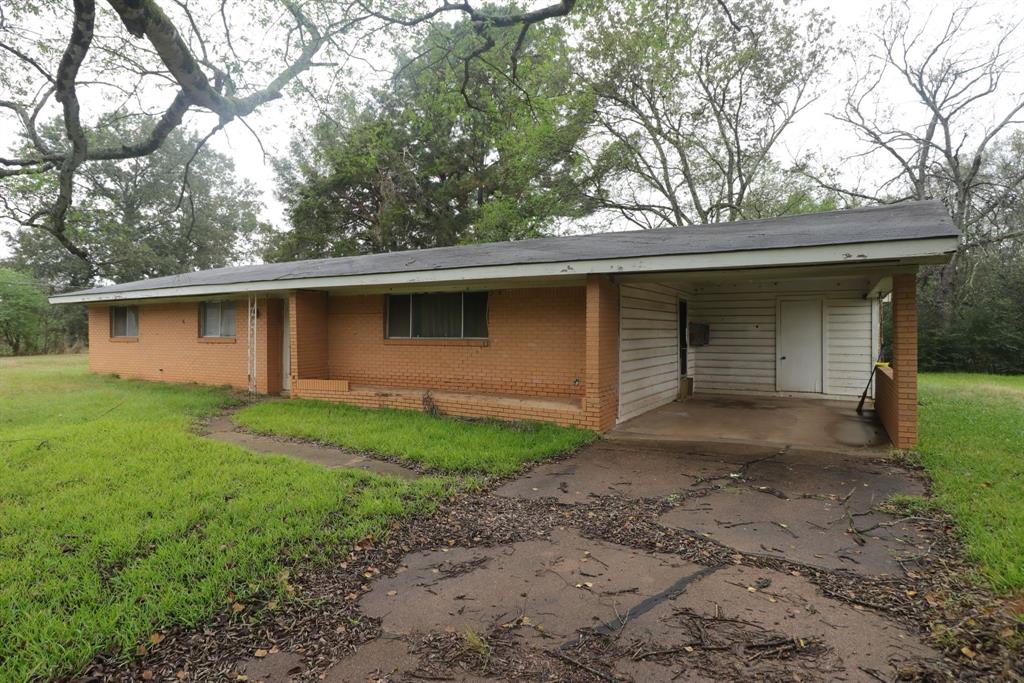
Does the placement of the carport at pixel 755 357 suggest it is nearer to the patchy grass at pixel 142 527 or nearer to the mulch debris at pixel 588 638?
the mulch debris at pixel 588 638

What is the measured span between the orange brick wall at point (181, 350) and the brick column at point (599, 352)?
7520 millimetres

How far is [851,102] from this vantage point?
19.3 metres

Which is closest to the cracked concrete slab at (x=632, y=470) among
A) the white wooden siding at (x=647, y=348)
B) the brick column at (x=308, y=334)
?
the white wooden siding at (x=647, y=348)

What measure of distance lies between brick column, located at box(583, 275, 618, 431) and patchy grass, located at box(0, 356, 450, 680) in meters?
3.00

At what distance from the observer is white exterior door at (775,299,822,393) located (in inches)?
431

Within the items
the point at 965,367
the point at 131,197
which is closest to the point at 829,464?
the point at 965,367

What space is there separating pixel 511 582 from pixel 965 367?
2262 centimetres

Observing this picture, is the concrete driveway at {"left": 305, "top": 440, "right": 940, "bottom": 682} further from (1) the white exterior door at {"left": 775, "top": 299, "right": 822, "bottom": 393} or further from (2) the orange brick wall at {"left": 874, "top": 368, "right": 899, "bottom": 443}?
(1) the white exterior door at {"left": 775, "top": 299, "right": 822, "bottom": 393}

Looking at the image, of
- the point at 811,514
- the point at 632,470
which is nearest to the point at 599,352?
the point at 632,470

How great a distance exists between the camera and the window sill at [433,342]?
9.26 meters

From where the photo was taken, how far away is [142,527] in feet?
12.5

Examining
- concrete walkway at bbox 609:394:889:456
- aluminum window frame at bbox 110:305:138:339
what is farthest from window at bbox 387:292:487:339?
aluminum window frame at bbox 110:305:138:339

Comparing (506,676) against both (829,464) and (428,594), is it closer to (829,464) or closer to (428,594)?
(428,594)

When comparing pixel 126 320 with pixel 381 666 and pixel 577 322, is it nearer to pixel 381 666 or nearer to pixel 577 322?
pixel 577 322
